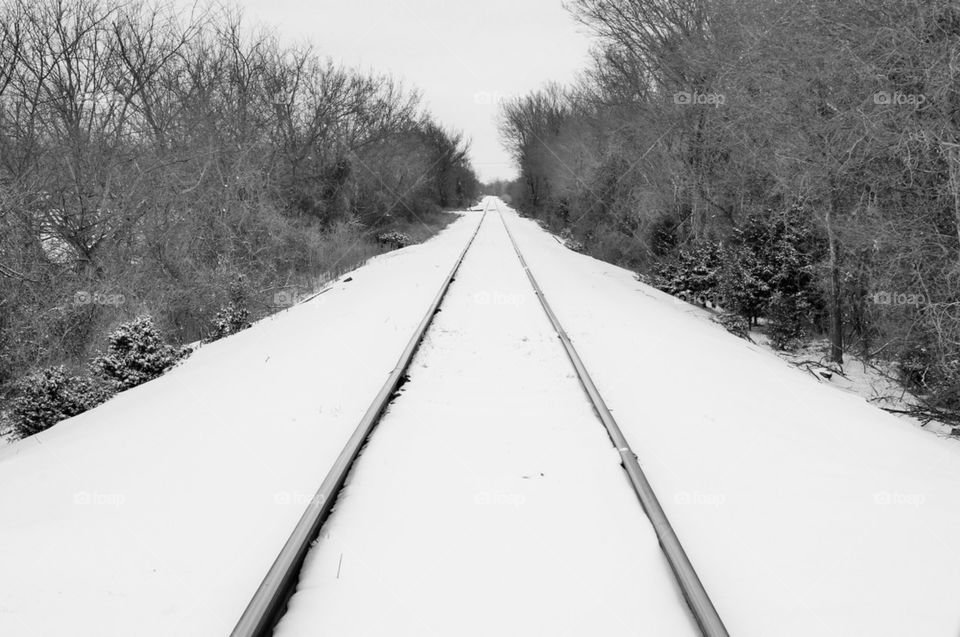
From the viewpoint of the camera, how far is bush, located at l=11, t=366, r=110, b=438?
686 centimetres

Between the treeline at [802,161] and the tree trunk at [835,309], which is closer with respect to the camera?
the treeline at [802,161]

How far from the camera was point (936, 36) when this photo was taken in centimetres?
675

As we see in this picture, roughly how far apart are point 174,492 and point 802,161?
34.3 feet

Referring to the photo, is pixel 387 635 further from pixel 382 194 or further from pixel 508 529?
pixel 382 194

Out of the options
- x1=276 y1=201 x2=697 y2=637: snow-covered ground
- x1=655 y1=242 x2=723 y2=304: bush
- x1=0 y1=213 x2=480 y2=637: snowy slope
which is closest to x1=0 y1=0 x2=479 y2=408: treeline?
x1=0 y1=213 x2=480 y2=637: snowy slope

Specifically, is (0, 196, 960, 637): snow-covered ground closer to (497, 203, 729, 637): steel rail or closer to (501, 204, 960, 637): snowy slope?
(501, 204, 960, 637): snowy slope

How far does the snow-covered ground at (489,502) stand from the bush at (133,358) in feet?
6.60

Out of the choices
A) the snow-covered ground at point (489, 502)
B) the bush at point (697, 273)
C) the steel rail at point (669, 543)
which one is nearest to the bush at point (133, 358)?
the snow-covered ground at point (489, 502)

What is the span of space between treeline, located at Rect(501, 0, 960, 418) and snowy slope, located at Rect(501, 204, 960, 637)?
3.08 meters

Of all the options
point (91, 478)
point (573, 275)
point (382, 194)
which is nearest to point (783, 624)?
point (91, 478)

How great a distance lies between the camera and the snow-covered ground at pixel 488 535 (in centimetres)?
251

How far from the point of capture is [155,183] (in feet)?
50.8

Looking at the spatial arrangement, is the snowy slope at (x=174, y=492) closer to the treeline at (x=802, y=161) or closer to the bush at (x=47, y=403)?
the bush at (x=47, y=403)

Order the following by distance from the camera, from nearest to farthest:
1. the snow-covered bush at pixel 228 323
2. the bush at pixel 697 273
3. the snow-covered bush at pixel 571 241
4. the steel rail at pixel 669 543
→ the steel rail at pixel 669 543, the snow-covered bush at pixel 228 323, the bush at pixel 697 273, the snow-covered bush at pixel 571 241
